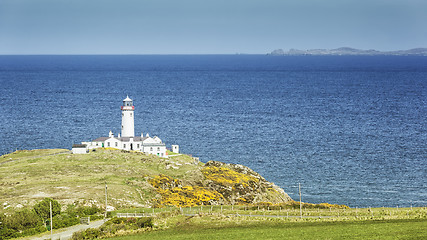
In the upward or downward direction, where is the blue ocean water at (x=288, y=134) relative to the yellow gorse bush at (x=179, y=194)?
downward

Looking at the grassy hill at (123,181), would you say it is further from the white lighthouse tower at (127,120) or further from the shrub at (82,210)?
the white lighthouse tower at (127,120)

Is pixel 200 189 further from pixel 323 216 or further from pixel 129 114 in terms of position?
pixel 129 114

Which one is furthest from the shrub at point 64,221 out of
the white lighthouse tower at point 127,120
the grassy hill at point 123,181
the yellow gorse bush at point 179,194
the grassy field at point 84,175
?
the white lighthouse tower at point 127,120

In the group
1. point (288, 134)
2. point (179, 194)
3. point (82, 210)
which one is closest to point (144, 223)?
point (82, 210)

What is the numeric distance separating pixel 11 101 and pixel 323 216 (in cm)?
15462

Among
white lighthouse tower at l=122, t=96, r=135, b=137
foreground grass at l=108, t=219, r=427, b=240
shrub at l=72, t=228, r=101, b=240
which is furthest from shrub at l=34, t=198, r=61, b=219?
white lighthouse tower at l=122, t=96, r=135, b=137

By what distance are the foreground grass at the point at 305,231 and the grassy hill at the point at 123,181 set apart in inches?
627

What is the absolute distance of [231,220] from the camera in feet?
173

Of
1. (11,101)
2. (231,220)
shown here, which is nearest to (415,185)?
(231,220)

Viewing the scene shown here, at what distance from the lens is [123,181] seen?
2773 inches

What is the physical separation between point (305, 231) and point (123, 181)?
3025 centimetres

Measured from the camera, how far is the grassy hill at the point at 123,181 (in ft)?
206

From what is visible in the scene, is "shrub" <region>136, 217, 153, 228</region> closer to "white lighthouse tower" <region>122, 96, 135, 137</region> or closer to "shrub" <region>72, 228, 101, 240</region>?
"shrub" <region>72, 228, 101, 240</region>

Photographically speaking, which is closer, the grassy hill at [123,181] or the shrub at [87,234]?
the shrub at [87,234]
